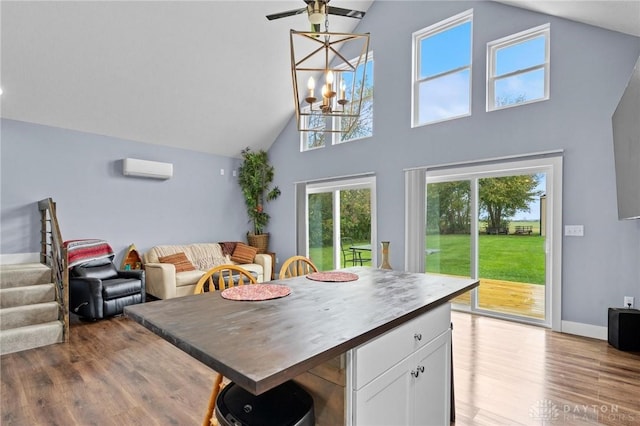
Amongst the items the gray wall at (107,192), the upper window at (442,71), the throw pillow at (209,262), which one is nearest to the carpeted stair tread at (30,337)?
the gray wall at (107,192)

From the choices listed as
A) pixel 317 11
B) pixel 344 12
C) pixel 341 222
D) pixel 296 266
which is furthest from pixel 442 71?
pixel 296 266

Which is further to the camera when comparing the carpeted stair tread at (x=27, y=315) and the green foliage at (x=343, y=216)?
the green foliage at (x=343, y=216)

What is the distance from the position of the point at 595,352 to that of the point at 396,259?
243 centimetres

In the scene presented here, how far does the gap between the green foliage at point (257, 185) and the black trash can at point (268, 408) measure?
5.61m

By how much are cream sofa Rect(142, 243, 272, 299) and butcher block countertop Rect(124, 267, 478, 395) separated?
3.35 m

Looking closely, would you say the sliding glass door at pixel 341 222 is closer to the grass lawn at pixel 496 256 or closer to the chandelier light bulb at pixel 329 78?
the grass lawn at pixel 496 256

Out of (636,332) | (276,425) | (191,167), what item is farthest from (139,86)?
(636,332)

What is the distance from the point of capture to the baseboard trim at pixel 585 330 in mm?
3314

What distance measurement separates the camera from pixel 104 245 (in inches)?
184

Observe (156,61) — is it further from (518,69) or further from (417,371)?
(417,371)

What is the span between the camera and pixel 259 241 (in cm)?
668

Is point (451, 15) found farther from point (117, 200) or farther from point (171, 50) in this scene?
point (117, 200)

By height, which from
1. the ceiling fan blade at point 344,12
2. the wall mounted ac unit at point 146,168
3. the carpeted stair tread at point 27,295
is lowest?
the carpeted stair tread at point 27,295

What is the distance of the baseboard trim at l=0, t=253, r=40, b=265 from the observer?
425 centimetres
